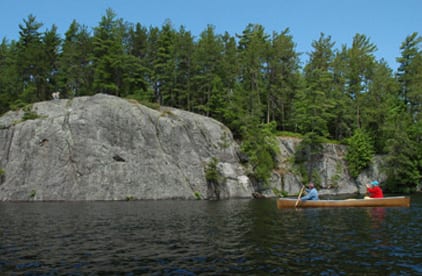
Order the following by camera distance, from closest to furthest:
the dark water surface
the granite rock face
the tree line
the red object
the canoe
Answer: the dark water surface → the canoe → the red object → the granite rock face → the tree line

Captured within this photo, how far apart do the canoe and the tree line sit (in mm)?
24032

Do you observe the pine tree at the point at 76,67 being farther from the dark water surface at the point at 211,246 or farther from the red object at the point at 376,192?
the red object at the point at 376,192

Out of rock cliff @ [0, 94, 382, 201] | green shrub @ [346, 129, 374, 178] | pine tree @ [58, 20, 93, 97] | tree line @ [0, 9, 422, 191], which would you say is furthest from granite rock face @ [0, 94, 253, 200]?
green shrub @ [346, 129, 374, 178]

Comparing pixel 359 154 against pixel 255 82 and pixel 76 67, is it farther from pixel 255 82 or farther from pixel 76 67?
pixel 76 67

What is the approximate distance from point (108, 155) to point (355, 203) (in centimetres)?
3043

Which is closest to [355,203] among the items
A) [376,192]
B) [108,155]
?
[376,192]

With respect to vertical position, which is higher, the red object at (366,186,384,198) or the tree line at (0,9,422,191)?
the tree line at (0,9,422,191)

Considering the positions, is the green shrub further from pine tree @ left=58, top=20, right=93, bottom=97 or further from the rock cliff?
pine tree @ left=58, top=20, right=93, bottom=97

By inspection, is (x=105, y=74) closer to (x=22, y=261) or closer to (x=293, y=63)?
(x=293, y=63)

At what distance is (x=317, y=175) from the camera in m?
61.4

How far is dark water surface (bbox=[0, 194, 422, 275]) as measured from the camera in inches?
484

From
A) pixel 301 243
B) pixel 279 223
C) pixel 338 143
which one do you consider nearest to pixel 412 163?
pixel 338 143

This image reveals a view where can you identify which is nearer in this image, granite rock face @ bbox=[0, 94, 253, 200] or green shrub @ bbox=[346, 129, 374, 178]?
granite rock face @ bbox=[0, 94, 253, 200]

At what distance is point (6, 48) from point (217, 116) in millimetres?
51800
